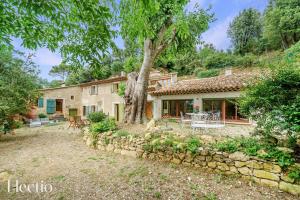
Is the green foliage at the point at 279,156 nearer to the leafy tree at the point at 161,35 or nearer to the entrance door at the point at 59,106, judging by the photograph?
the leafy tree at the point at 161,35

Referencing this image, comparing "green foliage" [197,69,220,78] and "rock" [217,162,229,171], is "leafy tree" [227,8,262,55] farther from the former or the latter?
"rock" [217,162,229,171]

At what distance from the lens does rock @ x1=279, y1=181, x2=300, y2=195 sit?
3737mm

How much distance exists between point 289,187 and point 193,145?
7.63 ft

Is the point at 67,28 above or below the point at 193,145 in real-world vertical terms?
above

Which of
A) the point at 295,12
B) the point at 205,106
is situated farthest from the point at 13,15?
the point at 295,12

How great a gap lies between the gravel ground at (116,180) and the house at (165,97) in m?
2.95

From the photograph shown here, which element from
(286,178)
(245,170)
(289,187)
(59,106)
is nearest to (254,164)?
(245,170)

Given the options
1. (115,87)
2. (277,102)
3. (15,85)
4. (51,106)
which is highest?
(115,87)

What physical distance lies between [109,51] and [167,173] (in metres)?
3.71

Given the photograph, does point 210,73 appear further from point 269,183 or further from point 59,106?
point 269,183

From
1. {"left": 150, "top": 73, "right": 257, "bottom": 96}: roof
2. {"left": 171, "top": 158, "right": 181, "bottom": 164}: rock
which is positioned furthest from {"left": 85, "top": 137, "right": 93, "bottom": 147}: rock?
Result: {"left": 150, "top": 73, "right": 257, "bottom": 96}: roof

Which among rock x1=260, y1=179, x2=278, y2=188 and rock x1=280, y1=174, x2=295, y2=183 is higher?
rock x1=280, y1=174, x2=295, y2=183

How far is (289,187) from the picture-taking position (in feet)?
12.6

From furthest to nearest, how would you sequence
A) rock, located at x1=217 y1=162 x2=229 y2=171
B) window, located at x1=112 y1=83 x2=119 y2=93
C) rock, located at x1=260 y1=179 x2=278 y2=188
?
window, located at x1=112 y1=83 x2=119 y2=93, rock, located at x1=217 y1=162 x2=229 y2=171, rock, located at x1=260 y1=179 x2=278 y2=188
